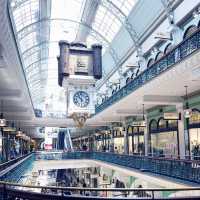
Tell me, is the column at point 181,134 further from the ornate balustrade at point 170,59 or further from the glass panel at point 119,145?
the glass panel at point 119,145

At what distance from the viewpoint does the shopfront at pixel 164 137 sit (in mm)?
20047

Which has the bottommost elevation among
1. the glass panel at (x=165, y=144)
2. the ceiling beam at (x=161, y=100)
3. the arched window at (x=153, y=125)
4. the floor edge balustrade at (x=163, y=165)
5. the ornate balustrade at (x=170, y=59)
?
the floor edge balustrade at (x=163, y=165)

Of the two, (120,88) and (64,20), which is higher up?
(64,20)

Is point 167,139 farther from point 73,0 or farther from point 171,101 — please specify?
point 73,0

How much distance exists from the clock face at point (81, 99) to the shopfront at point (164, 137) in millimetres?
5562

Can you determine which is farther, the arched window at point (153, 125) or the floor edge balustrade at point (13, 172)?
the arched window at point (153, 125)

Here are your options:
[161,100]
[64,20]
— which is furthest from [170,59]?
[64,20]

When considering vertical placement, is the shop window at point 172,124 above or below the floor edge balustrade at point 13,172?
above

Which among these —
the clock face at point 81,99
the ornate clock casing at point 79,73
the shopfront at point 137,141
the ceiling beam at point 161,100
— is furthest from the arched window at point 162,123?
the clock face at point 81,99

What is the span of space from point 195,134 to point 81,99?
624cm

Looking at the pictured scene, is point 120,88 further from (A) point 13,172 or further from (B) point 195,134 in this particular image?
(A) point 13,172

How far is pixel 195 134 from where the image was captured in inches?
671

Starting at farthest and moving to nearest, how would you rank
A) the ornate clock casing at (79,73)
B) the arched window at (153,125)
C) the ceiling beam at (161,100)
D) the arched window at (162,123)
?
the arched window at (153,125) → the arched window at (162,123) → the ornate clock casing at (79,73) → the ceiling beam at (161,100)

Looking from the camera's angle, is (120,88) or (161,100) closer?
(161,100)
